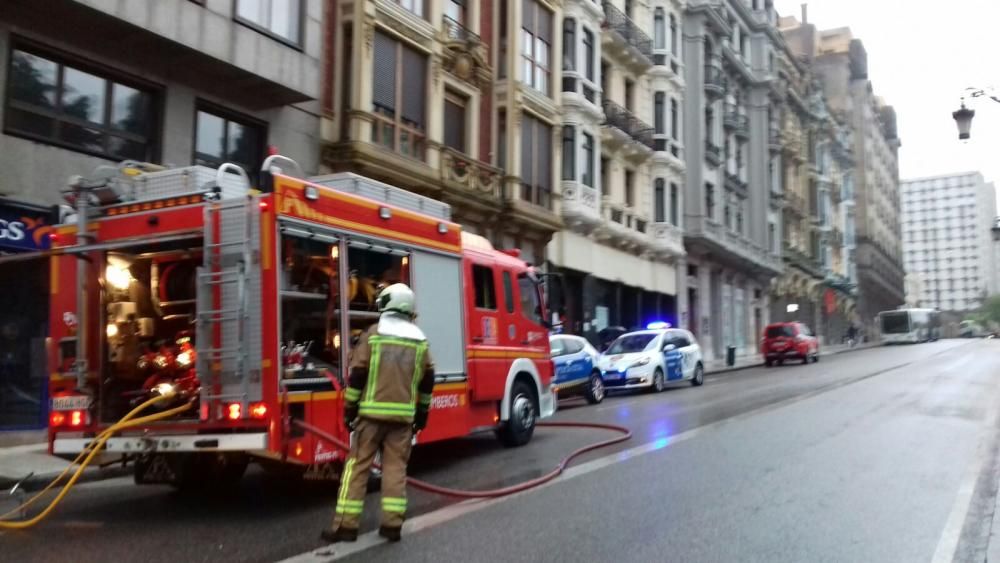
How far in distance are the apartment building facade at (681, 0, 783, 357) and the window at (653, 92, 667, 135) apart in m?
3.87

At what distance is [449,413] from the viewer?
8672 mm

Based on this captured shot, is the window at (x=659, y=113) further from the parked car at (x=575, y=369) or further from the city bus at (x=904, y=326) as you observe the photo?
the city bus at (x=904, y=326)

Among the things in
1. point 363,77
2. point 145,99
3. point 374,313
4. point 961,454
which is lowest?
point 961,454

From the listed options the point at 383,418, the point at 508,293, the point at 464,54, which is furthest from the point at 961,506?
the point at 464,54

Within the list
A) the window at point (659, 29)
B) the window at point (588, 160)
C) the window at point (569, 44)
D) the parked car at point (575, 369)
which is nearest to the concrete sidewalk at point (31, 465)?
the parked car at point (575, 369)

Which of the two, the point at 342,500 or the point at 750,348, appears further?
the point at 750,348

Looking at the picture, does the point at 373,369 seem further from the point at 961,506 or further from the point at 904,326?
the point at 904,326

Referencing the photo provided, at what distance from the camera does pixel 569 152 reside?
2630cm

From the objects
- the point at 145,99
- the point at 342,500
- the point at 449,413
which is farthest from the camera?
the point at 145,99

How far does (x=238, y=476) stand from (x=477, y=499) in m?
2.49

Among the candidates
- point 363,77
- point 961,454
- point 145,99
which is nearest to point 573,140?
point 363,77

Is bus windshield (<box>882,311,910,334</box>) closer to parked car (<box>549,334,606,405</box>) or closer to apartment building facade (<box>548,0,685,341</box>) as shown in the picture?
apartment building facade (<box>548,0,685,341</box>)

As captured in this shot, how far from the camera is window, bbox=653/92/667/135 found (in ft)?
111

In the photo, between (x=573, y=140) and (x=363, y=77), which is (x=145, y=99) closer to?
(x=363, y=77)
